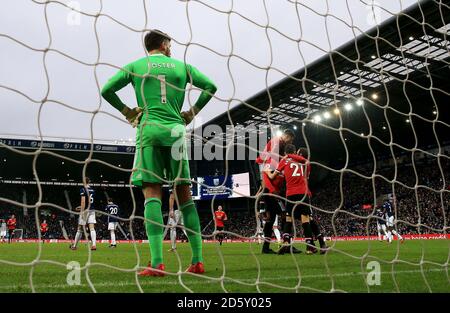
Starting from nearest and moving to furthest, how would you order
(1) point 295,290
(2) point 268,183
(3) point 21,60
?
(3) point 21,60 → (1) point 295,290 → (2) point 268,183

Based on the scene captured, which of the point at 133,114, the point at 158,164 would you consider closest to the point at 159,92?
the point at 133,114

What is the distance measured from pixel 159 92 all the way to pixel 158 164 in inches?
19.4

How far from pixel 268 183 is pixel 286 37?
2.74 m

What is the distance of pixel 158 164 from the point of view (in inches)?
116

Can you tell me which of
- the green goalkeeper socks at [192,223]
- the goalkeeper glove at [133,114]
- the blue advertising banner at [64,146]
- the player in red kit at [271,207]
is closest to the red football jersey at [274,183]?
the player in red kit at [271,207]

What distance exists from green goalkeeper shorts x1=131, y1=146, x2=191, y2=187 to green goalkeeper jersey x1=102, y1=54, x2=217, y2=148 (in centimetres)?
7

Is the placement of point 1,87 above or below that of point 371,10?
below

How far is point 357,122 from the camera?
24312 millimetres

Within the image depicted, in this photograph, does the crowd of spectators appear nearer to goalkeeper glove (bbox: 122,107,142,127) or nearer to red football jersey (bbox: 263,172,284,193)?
red football jersey (bbox: 263,172,284,193)

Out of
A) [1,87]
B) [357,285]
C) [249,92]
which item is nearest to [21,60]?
[1,87]

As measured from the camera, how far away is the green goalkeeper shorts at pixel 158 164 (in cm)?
286

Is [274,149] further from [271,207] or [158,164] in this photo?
[158,164]

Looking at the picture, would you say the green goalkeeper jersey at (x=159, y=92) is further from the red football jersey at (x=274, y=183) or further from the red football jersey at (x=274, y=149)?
the red football jersey at (x=274, y=183)
